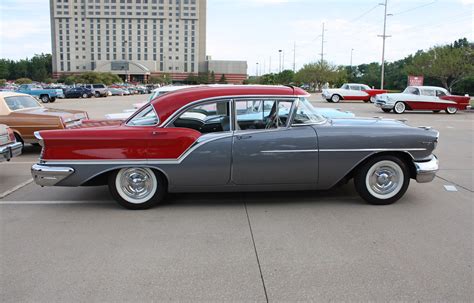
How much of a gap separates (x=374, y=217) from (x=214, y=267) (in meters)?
2.32

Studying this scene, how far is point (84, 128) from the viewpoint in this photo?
5.56 metres

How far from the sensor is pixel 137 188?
215 inches

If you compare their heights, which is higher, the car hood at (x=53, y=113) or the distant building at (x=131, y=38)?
the distant building at (x=131, y=38)

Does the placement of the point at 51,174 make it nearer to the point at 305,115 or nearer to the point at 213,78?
the point at 305,115

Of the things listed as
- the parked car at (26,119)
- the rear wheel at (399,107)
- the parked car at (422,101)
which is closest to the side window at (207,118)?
the parked car at (26,119)

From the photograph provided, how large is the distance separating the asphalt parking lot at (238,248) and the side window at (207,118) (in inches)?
40.6

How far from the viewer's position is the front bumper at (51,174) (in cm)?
530

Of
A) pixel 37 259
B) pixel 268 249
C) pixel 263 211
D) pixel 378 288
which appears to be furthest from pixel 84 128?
pixel 378 288

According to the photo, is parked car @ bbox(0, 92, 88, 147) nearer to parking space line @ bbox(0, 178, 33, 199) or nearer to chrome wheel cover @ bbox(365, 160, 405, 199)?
parking space line @ bbox(0, 178, 33, 199)

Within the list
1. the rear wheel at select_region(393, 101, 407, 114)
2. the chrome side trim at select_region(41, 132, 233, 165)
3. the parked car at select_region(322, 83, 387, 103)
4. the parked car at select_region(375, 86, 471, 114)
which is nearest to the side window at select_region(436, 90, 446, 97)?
the parked car at select_region(375, 86, 471, 114)

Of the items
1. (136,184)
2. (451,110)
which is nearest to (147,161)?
(136,184)

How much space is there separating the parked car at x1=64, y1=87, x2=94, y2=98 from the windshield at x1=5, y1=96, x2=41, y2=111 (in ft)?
125

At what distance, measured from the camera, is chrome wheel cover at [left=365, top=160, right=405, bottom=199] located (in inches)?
220

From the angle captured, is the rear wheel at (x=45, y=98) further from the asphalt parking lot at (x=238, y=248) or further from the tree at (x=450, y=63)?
the tree at (x=450, y=63)
